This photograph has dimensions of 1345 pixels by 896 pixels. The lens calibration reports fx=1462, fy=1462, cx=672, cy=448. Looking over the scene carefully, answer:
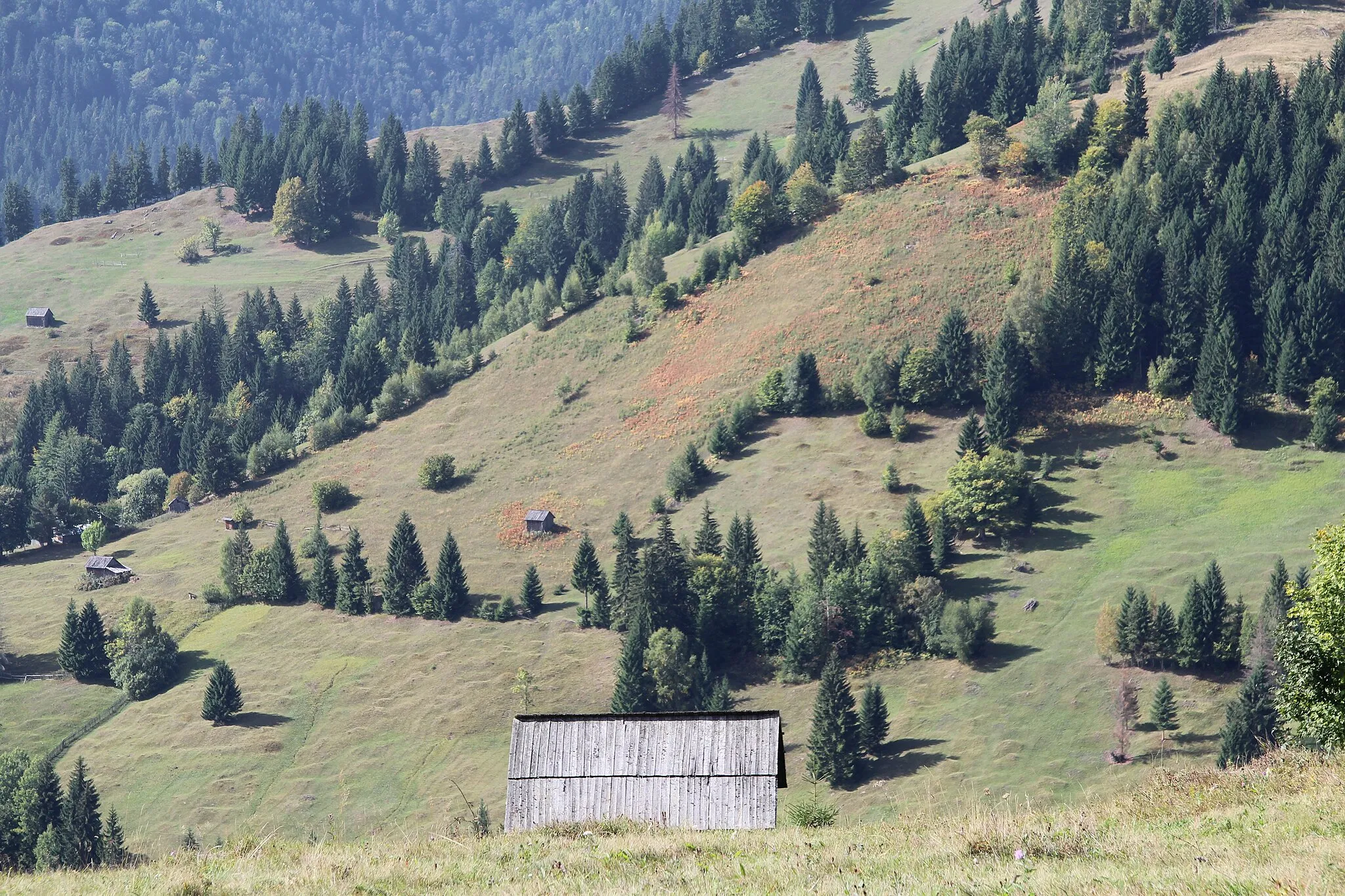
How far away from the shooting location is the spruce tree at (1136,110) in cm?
17362

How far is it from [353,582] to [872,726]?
5823 cm

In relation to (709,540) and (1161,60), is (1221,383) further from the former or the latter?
(1161,60)

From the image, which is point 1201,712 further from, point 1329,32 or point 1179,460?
point 1329,32

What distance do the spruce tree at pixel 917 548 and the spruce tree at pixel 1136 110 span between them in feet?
239

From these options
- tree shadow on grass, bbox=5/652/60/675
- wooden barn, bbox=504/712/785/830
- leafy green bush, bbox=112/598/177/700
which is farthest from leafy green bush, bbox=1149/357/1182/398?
wooden barn, bbox=504/712/785/830

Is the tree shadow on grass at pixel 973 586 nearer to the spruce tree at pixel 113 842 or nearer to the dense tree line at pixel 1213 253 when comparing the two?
the dense tree line at pixel 1213 253

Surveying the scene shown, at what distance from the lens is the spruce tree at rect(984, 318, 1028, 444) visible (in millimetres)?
139250

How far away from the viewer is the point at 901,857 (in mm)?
29172

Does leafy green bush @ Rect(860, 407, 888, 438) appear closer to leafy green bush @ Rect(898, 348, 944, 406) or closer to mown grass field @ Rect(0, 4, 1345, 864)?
mown grass field @ Rect(0, 4, 1345, 864)

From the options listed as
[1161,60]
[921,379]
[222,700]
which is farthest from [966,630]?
[1161,60]

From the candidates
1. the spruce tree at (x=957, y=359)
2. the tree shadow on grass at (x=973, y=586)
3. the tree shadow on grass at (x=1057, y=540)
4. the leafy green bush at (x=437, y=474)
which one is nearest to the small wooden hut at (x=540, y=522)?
the leafy green bush at (x=437, y=474)

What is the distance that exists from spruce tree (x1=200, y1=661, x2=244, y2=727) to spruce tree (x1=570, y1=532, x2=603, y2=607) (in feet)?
101

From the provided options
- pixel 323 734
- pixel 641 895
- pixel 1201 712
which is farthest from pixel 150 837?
pixel 641 895

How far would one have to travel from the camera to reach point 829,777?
100938 mm
